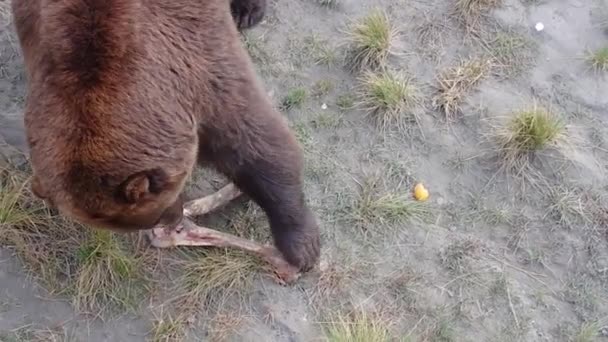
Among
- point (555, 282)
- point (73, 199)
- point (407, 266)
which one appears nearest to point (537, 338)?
point (555, 282)

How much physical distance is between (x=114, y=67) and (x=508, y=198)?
235 cm

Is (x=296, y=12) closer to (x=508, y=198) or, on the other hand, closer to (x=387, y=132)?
(x=387, y=132)

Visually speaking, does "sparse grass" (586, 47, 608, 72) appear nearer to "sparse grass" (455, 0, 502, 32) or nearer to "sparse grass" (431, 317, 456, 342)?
"sparse grass" (455, 0, 502, 32)

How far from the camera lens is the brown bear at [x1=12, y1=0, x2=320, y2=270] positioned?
371cm

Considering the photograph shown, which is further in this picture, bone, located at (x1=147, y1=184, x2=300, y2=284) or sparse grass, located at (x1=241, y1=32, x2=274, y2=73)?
sparse grass, located at (x1=241, y1=32, x2=274, y2=73)

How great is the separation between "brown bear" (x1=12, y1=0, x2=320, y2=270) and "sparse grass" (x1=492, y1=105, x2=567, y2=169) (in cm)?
139


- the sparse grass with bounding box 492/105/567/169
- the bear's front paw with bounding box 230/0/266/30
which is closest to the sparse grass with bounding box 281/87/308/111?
the bear's front paw with bounding box 230/0/266/30

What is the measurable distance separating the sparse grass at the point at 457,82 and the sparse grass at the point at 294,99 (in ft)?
2.44

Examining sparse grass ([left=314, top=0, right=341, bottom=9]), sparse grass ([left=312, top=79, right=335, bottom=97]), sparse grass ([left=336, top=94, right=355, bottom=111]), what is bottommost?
sparse grass ([left=336, top=94, right=355, bottom=111])

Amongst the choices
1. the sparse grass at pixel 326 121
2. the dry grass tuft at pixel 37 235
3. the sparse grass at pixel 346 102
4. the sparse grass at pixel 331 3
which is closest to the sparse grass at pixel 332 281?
the sparse grass at pixel 326 121

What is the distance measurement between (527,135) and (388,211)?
0.85 metres

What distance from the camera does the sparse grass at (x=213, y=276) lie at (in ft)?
15.8

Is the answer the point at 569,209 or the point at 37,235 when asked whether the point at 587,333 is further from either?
the point at 37,235

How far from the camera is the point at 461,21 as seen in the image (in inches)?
227
